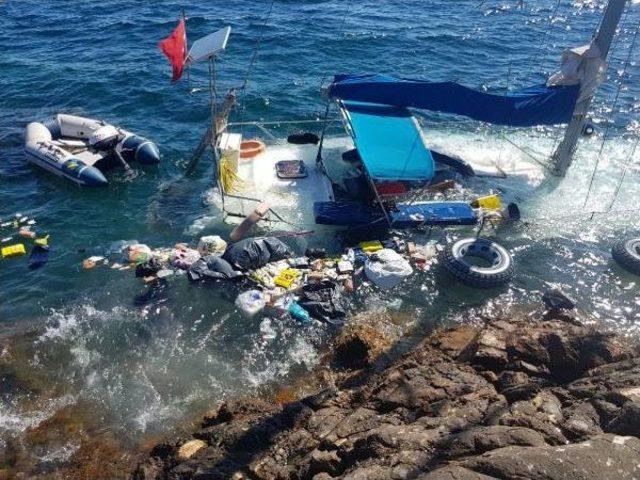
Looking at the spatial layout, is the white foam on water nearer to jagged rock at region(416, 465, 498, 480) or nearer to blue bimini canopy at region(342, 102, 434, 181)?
jagged rock at region(416, 465, 498, 480)

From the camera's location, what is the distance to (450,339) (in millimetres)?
10570

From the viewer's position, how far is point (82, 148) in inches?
709

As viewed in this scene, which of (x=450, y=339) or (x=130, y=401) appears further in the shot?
(x=450, y=339)

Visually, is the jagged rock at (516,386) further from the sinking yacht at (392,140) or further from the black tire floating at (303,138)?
the black tire floating at (303,138)

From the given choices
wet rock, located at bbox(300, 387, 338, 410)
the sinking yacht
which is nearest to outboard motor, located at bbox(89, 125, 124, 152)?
the sinking yacht

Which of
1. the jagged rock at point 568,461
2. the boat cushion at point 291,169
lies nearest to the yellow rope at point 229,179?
the boat cushion at point 291,169

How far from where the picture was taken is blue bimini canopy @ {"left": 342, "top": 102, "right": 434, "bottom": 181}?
42.8 ft

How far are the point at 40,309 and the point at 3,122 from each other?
12139 mm

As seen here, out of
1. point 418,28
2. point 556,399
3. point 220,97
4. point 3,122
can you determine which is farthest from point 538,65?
point 3,122

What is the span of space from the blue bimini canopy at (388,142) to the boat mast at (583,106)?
547cm

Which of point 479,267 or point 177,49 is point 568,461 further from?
point 177,49

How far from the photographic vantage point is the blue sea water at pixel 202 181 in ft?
35.3

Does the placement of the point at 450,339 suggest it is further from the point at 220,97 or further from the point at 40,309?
the point at 220,97

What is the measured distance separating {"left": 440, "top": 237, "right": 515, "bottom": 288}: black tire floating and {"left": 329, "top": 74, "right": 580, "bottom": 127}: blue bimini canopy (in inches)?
Result: 155
